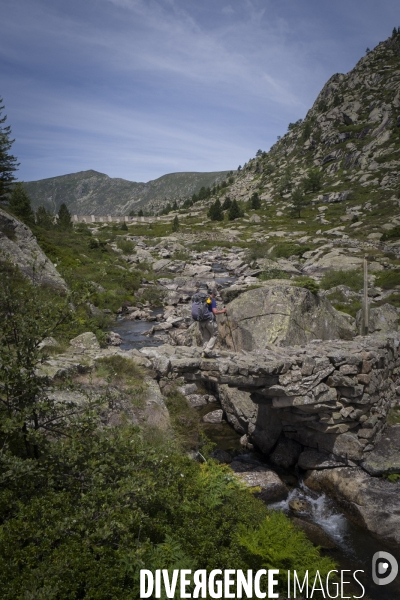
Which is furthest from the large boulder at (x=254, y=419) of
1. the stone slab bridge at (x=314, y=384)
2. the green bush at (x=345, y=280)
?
Result: the green bush at (x=345, y=280)

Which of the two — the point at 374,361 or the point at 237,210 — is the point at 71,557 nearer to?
the point at 374,361

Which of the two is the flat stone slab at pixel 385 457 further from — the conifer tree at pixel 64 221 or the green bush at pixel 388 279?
the conifer tree at pixel 64 221

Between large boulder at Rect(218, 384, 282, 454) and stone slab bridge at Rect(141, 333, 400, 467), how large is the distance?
7cm

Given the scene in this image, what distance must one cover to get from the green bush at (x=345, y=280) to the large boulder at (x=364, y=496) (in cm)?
2021

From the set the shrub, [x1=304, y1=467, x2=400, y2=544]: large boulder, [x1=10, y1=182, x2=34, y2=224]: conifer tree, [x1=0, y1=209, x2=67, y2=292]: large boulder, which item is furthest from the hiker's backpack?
[x1=10, y1=182, x2=34, y2=224]: conifer tree

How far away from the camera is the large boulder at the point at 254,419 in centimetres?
1355

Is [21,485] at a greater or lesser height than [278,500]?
greater

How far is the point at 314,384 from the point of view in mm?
11719

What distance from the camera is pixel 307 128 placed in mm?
141125

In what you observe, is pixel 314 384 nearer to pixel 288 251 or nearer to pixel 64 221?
pixel 288 251

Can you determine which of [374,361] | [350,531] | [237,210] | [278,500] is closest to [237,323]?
[374,361]

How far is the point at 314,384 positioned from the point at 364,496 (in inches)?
132

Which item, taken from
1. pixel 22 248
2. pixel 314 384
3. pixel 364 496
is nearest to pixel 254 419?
pixel 314 384

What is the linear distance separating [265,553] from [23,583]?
11.8 ft
